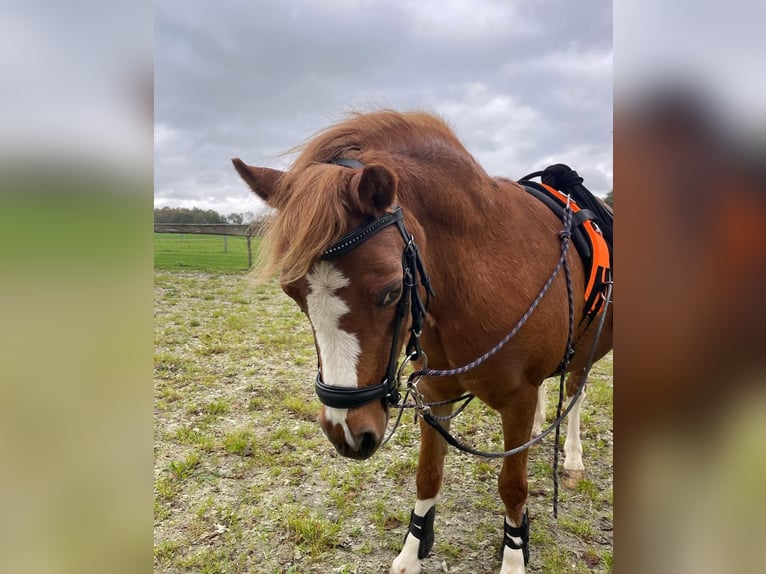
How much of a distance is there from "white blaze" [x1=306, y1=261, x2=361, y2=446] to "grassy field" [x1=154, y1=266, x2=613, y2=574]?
6.15 ft

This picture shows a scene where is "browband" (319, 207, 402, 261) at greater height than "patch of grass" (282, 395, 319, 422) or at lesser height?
greater

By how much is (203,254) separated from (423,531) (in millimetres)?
17673

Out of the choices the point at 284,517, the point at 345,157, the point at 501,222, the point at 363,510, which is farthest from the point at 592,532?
the point at 345,157

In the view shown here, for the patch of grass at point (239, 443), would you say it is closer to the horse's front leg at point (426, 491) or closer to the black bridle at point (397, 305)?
the horse's front leg at point (426, 491)

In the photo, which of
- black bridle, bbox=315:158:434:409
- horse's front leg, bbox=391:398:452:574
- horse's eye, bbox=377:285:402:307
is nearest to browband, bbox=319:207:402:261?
black bridle, bbox=315:158:434:409

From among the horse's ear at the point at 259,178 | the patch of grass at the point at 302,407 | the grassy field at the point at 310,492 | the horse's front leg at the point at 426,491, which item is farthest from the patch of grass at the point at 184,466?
the horse's ear at the point at 259,178

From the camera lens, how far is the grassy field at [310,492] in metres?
2.80

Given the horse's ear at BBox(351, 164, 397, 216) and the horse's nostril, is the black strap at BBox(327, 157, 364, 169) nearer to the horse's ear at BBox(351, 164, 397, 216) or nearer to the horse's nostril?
the horse's ear at BBox(351, 164, 397, 216)

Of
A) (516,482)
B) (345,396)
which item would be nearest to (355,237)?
(345,396)

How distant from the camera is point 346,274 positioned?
1.53 meters

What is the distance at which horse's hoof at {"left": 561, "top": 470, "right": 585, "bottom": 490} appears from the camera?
140 inches
